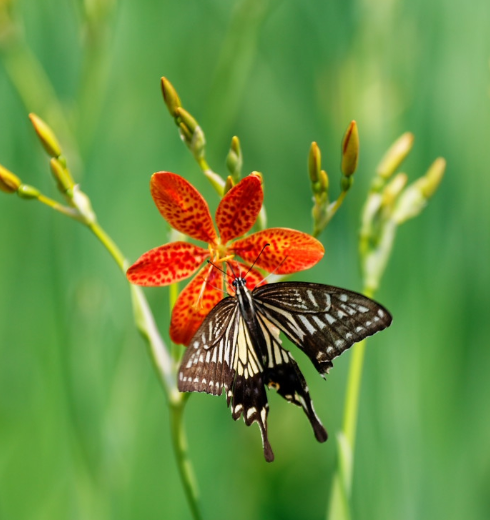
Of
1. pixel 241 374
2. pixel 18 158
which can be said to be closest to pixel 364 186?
pixel 241 374

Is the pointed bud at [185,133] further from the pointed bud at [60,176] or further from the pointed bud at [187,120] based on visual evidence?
the pointed bud at [60,176]

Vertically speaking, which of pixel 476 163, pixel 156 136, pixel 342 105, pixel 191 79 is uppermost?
pixel 191 79

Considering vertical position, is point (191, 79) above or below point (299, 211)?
above

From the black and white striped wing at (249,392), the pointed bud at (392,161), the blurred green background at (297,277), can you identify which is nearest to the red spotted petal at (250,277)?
the black and white striped wing at (249,392)

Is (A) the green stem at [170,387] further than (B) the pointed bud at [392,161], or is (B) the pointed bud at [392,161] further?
(B) the pointed bud at [392,161]

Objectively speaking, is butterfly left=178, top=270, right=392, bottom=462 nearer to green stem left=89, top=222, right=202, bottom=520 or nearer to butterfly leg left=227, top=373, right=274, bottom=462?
butterfly leg left=227, top=373, right=274, bottom=462

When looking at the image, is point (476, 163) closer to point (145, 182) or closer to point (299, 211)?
point (299, 211)
